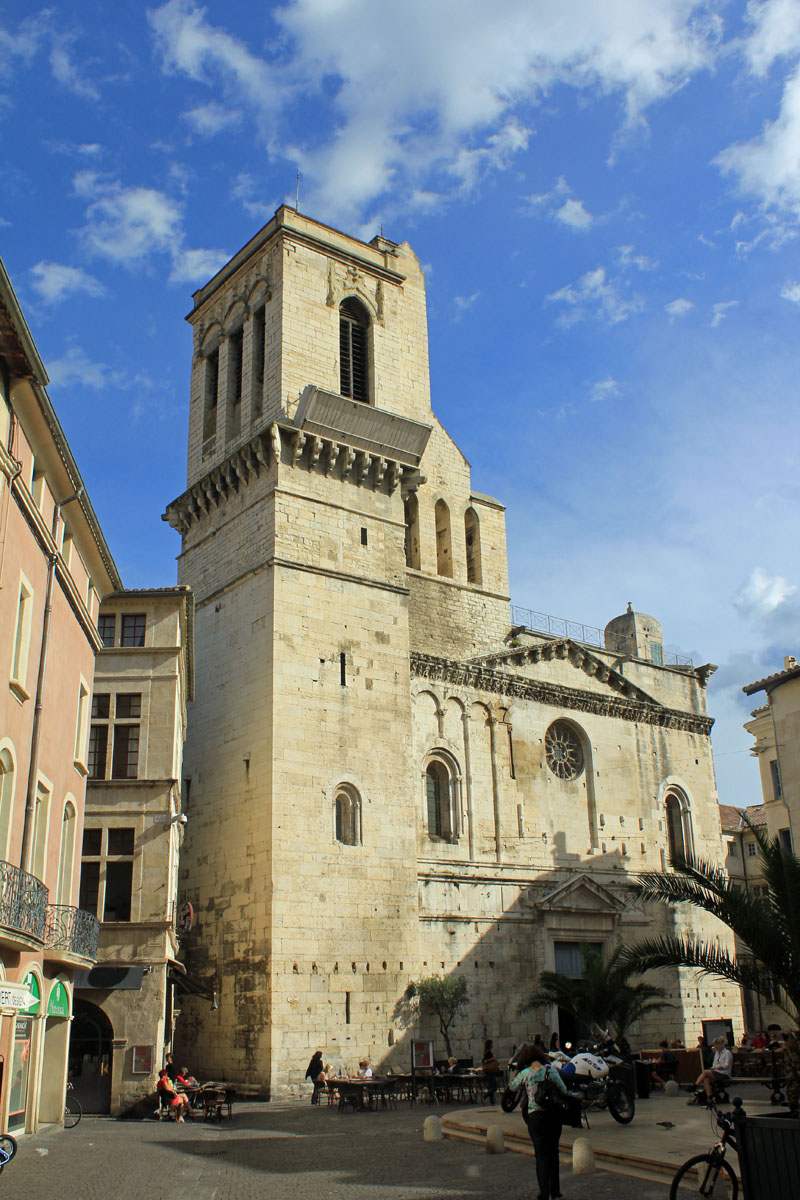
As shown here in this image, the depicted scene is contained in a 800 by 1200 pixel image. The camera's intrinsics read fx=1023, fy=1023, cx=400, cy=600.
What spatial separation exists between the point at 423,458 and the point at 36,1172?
2474 cm

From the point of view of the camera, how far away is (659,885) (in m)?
15.4

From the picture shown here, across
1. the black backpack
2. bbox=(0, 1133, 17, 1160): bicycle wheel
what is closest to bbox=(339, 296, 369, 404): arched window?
bbox=(0, 1133, 17, 1160): bicycle wheel

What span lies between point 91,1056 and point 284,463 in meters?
14.9

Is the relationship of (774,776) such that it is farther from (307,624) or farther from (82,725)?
(82,725)

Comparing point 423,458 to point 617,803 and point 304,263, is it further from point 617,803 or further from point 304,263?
point 617,803

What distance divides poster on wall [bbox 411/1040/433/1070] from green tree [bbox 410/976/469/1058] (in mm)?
1293

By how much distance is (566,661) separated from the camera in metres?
33.8

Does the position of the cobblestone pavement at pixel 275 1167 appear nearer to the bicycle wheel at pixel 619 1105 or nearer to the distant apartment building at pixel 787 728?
the bicycle wheel at pixel 619 1105

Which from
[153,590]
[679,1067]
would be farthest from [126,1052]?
[679,1067]

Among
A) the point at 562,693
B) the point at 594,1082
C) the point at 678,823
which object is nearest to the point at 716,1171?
the point at 594,1082

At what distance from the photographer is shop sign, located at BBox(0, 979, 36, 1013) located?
1252cm

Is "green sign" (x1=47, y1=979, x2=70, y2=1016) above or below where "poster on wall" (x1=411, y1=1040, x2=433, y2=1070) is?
above

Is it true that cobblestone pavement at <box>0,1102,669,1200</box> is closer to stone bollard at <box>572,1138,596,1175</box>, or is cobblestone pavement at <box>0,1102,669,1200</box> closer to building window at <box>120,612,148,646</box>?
stone bollard at <box>572,1138,596,1175</box>

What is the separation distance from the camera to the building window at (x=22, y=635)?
14.2 meters
